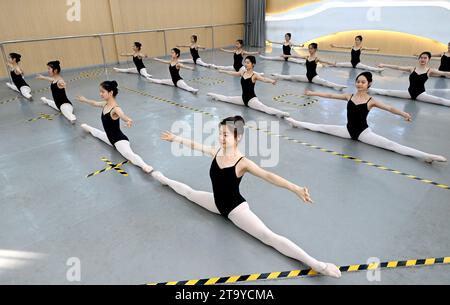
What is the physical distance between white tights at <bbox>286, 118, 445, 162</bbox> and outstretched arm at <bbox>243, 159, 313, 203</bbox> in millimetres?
2872

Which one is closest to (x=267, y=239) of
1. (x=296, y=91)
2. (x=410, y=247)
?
(x=410, y=247)

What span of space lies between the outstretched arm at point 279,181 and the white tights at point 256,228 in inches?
19.1

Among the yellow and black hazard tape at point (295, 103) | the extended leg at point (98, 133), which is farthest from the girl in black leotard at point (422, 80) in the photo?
the extended leg at point (98, 133)

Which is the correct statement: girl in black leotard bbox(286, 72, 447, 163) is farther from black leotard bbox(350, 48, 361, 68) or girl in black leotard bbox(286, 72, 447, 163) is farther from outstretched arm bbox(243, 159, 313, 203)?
black leotard bbox(350, 48, 361, 68)

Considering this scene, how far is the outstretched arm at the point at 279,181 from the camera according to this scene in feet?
8.22

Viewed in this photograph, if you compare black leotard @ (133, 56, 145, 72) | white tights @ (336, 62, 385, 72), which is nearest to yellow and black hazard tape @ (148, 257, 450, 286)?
white tights @ (336, 62, 385, 72)

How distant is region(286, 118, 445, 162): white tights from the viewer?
4.70m

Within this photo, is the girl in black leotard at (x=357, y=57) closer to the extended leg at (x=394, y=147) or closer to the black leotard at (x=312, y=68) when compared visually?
the black leotard at (x=312, y=68)

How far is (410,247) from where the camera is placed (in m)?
3.08

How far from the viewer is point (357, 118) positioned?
5.35 meters

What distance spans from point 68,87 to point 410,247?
9638 mm

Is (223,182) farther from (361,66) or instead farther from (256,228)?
(361,66)

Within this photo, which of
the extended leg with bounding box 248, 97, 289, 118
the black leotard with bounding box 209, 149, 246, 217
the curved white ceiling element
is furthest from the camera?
the curved white ceiling element
